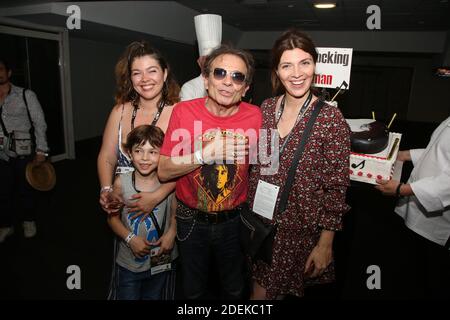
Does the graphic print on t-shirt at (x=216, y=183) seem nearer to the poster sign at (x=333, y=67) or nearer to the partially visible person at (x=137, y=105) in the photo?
the partially visible person at (x=137, y=105)

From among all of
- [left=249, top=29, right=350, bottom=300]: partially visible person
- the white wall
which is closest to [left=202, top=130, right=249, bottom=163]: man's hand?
[left=249, top=29, right=350, bottom=300]: partially visible person

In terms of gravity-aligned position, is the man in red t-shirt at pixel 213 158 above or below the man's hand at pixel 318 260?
above

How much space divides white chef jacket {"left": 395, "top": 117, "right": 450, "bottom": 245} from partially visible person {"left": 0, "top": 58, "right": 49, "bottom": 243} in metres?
2.97

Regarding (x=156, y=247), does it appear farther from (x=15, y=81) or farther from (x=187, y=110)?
(x=15, y=81)

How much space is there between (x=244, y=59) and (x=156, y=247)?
100cm

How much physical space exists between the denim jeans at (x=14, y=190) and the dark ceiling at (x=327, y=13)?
232 cm

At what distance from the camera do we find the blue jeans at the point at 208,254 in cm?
149

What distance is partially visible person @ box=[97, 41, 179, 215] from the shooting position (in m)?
1.53

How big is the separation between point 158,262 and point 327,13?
21.6 ft

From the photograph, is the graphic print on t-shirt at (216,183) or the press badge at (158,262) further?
the press badge at (158,262)

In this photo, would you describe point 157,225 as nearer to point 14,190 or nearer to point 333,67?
point 333,67

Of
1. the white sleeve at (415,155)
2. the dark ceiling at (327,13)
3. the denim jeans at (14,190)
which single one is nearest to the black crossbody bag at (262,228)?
the white sleeve at (415,155)

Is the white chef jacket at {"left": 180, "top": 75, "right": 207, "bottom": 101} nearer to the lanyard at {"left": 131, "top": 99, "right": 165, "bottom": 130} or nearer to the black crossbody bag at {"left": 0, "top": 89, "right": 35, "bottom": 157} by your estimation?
the lanyard at {"left": 131, "top": 99, "right": 165, "bottom": 130}
